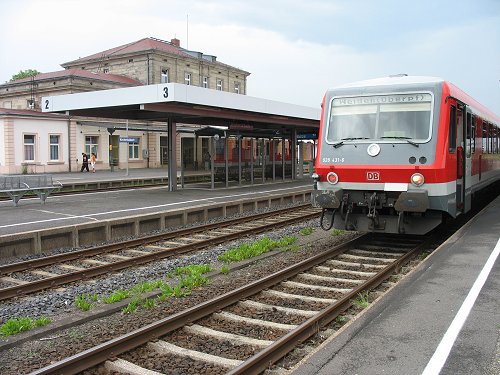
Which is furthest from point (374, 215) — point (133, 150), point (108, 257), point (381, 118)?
point (133, 150)

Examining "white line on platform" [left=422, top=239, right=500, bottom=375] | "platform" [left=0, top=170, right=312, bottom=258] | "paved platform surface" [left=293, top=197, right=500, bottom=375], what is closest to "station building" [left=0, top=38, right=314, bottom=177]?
"platform" [left=0, top=170, right=312, bottom=258]

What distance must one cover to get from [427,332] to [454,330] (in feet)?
0.78

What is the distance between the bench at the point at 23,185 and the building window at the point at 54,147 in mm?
19297

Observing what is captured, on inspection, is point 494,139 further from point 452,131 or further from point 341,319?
point 341,319

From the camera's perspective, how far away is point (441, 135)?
8258 mm

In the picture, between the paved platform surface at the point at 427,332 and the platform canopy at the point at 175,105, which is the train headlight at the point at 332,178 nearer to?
the paved platform surface at the point at 427,332

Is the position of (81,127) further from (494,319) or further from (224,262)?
(494,319)

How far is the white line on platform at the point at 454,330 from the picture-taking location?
3832 mm

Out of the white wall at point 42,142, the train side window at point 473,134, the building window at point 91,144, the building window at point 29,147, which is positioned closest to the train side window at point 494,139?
the train side window at point 473,134

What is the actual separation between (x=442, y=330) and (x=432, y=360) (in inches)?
30.1

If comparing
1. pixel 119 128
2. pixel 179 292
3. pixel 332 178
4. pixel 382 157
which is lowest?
pixel 179 292

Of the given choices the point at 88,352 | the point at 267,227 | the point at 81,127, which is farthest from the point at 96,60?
the point at 88,352

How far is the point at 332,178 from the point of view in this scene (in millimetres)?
9016

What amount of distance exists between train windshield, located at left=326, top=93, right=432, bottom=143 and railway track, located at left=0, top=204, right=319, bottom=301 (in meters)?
3.81
